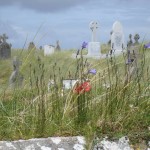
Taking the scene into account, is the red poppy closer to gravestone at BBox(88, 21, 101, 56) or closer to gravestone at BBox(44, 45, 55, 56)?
gravestone at BBox(88, 21, 101, 56)

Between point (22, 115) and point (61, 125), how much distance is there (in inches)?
15.5

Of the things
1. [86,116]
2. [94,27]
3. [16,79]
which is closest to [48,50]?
[94,27]

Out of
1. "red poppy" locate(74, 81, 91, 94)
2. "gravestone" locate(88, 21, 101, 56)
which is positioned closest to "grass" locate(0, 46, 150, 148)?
"red poppy" locate(74, 81, 91, 94)

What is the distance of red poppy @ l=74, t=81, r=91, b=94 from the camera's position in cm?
407

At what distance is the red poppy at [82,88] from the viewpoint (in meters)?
4.07

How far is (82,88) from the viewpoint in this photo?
4090 millimetres

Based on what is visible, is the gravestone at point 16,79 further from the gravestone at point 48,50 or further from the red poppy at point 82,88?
the gravestone at point 48,50

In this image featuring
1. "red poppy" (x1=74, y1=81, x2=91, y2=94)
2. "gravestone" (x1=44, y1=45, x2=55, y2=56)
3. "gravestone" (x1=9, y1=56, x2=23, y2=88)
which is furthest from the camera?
"gravestone" (x1=44, y1=45, x2=55, y2=56)

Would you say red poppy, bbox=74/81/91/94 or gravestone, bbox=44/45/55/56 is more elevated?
red poppy, bbox=74/81/91/94

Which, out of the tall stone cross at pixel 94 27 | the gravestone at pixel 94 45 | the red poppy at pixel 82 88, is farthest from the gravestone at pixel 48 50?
the red poppy at pixel 82 88

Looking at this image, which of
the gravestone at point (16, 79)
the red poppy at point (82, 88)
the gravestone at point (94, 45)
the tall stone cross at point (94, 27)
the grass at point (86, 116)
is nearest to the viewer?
the grass at point (86, 116)

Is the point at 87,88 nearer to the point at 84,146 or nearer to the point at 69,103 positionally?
the point at 69,103

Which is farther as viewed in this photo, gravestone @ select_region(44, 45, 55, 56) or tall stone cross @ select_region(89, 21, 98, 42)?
gravestone @ select_region(44, 45, 55, 56)

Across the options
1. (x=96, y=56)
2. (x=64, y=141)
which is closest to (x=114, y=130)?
(x=64, y=141)
